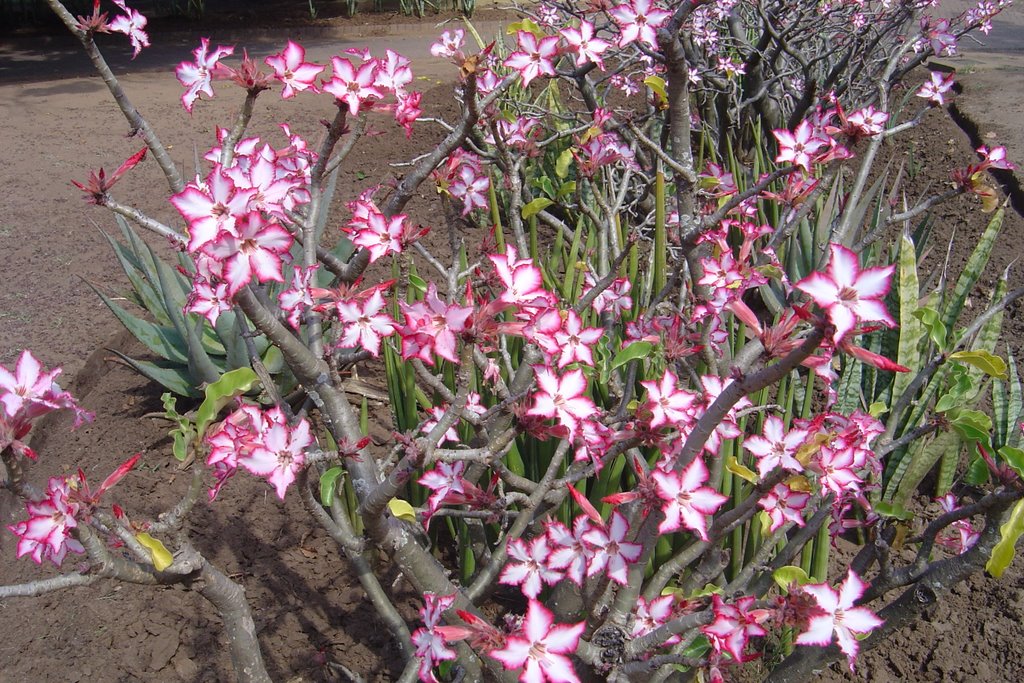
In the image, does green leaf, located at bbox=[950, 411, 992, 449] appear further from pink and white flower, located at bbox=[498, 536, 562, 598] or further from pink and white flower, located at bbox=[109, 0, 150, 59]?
pink and white flower, located at bbox=[109, 0, 150, 59]

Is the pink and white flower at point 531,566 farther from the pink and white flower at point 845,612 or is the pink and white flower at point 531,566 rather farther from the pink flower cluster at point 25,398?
the pink flower cluster at point 25,398

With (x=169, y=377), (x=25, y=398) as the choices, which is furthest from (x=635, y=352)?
(x=169, y=377)

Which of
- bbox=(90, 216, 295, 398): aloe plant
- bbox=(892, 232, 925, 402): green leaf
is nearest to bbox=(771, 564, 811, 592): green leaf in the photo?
bbox=(892, 232, 925, 402): green leaf

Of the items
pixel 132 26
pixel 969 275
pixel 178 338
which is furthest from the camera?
pixel 178 338

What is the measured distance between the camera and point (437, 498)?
130 cm

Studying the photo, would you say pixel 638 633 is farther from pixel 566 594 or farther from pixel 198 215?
pixel 198 215

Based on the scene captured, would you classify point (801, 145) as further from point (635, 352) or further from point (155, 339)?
point (155, 339)

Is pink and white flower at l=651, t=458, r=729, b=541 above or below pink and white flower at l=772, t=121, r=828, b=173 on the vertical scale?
below

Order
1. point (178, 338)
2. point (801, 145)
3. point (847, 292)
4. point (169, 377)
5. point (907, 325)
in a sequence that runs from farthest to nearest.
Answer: point (178, 338)
point (169, 377)
point (907, 325)
point (801, 145)
point (847, 292)

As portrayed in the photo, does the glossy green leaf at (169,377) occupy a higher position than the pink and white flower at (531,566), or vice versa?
Result: the pink and white flower at (531,566)

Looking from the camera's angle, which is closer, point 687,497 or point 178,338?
point 687,497

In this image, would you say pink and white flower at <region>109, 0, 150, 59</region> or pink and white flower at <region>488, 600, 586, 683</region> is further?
pink and white flower at <region>109, 0, 150, 59</region>

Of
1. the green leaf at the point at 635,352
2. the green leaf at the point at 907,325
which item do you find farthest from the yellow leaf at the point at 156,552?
the green leaf at the point at 907,325

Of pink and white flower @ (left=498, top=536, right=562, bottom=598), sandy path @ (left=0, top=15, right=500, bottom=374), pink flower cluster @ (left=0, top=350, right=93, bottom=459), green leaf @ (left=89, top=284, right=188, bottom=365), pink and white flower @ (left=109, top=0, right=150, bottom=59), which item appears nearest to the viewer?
pink flower cluster @ (left=0, top=350, right=93, bottom=459)
